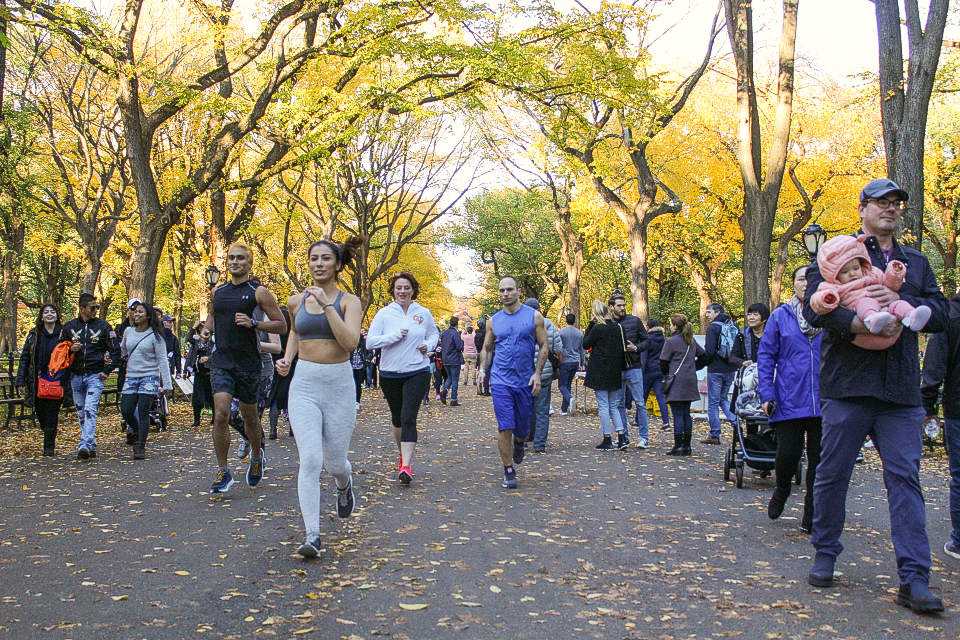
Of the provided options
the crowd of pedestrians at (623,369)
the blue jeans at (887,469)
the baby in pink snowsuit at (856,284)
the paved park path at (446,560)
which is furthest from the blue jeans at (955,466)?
the baby in pink snowsuit at (856,284)

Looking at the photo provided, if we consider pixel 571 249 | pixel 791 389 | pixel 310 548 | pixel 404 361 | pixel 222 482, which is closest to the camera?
pixel 310 548

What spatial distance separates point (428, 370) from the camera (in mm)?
8852

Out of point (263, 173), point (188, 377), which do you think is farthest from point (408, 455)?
point (188, 377)

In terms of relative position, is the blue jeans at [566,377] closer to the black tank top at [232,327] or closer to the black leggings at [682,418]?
the black leggings at [682,418]

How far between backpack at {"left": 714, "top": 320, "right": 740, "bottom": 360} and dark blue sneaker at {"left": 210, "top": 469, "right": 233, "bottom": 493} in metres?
7.08

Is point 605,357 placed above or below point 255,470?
above

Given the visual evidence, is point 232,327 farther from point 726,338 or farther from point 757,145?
point 757,145

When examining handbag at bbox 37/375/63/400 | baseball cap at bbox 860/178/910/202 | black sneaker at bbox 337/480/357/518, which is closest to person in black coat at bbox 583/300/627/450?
black sneaker at bbox 337/480/357/518

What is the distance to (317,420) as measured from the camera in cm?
588

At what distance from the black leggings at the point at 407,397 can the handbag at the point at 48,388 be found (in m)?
4.52

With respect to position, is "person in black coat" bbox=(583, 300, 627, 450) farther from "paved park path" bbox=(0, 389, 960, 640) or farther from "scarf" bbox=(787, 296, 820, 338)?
"scarf" bbox=(787, 296, 820, 338)

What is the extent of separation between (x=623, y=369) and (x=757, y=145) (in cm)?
546

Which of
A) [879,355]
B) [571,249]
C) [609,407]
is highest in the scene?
[571,249]

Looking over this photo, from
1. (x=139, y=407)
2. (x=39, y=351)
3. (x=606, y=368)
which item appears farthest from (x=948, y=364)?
(x=39, y=351)
